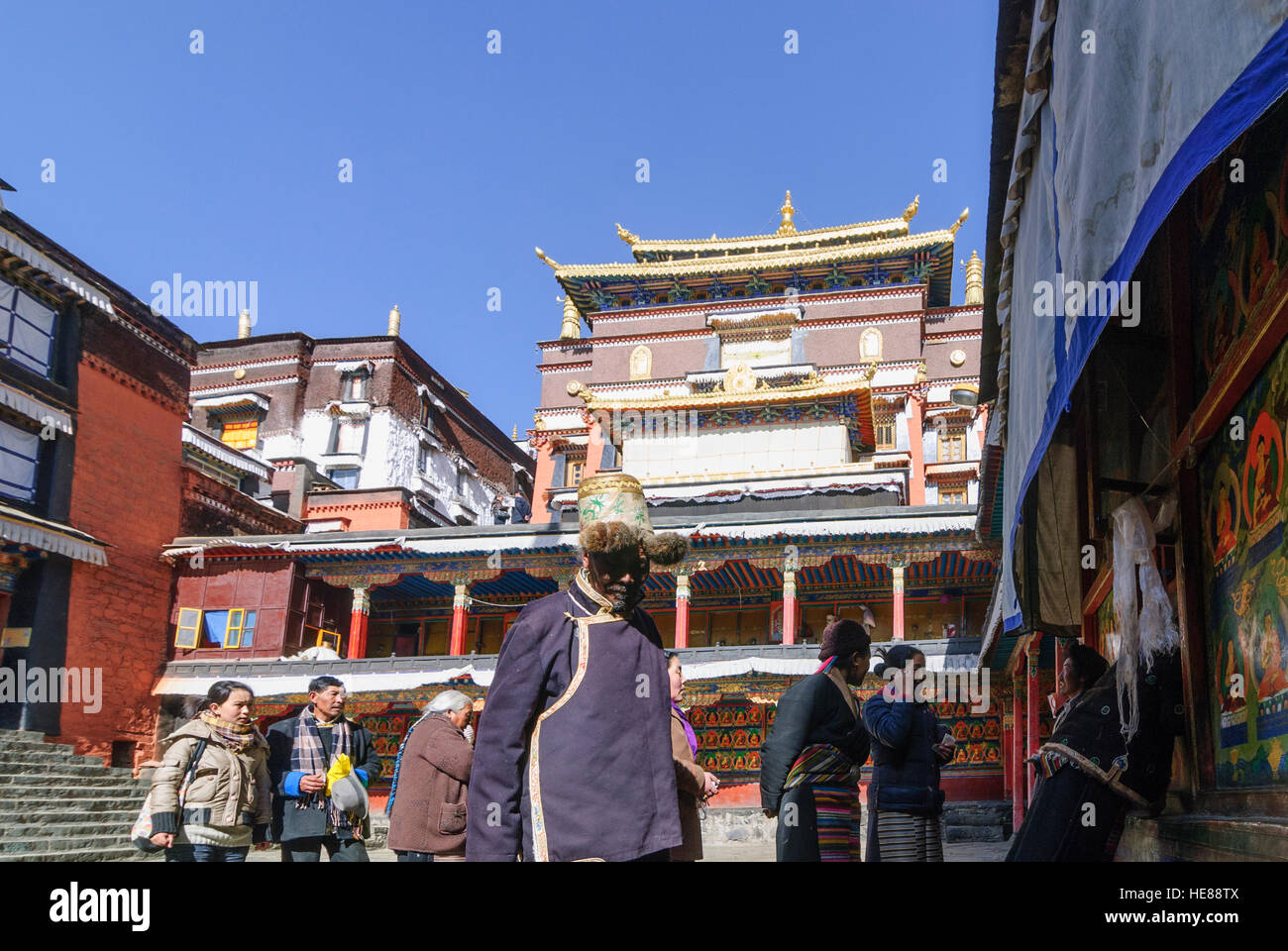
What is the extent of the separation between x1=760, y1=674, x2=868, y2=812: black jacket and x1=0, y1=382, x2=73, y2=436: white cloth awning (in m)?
19.1

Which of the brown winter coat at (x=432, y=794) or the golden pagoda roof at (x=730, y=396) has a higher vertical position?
the golden pagoda roof at (x=730, y=396)

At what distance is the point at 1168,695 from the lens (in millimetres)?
4383

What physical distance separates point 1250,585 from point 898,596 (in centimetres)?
1690

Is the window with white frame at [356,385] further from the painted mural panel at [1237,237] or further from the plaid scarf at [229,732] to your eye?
the painted mural panel at [1237,237]

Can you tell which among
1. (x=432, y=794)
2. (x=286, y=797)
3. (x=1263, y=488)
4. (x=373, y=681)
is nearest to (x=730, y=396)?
(x=373, y=681)

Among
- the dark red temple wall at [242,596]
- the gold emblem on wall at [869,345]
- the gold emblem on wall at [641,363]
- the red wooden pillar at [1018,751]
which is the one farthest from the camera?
the gold emblem on wall at [641,363]

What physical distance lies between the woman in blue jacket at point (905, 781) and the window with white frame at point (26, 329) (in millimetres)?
19766

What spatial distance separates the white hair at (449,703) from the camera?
5949mm

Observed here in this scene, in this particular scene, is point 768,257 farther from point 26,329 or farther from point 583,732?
point 583,732

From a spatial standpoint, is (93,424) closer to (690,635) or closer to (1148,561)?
(690,635)

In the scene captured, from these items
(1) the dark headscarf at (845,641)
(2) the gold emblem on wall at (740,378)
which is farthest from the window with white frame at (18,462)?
(1) the dark headscarf at (845,641)

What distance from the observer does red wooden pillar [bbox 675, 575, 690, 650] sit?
2114cm
